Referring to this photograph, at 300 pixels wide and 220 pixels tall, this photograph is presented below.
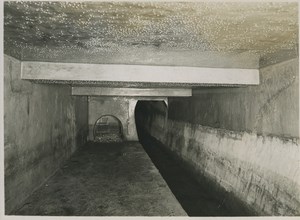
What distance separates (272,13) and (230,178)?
460 centimetres

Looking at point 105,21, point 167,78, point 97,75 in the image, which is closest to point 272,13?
point 105,21

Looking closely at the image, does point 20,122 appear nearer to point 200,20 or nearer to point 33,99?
point 33,99

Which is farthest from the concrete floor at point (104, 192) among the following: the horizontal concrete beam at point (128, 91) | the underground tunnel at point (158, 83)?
the horizontal concrete beam at point (128, 91)

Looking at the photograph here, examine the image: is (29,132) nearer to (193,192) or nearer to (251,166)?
(251,166)

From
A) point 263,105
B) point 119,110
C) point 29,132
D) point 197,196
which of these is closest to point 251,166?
point 263,105

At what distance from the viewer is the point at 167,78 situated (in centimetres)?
423

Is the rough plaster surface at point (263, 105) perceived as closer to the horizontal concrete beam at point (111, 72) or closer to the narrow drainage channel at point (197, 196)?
the horizontal concrete beam at point (111, 72)

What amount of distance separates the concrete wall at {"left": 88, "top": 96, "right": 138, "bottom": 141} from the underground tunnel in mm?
5034

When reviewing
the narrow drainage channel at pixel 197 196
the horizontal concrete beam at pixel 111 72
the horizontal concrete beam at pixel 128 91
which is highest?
the horizontal concrete beam at pixel 128 91

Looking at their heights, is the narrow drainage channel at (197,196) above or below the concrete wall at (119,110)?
below

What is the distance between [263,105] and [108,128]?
36.6ft

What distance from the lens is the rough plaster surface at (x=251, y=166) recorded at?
4023 millimetres

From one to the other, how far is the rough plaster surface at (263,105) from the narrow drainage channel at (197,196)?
1689 millimetres

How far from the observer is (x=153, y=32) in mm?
2988
